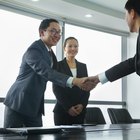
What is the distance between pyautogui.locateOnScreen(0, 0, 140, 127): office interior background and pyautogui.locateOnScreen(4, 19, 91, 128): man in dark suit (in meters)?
2.25

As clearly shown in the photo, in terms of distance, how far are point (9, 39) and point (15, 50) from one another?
198mm

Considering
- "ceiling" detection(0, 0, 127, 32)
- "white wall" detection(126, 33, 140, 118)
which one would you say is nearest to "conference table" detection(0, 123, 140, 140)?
"ceiling" detection(0, 0, 127, 32)

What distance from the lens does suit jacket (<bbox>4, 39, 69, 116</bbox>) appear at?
2244 millimetres

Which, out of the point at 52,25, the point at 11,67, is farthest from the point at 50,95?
the point at 52,25

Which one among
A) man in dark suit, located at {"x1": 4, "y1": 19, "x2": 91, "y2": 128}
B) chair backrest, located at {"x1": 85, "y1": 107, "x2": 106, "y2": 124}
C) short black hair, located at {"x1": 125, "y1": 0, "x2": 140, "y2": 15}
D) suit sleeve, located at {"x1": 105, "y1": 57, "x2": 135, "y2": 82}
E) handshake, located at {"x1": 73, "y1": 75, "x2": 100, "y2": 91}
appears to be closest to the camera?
short black hair, located at {"x1": 125, "y1": 0, "x2": 140, "y2": 15}

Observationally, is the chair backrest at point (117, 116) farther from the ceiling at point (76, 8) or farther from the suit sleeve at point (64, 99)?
the ceiling at point (76, 8)

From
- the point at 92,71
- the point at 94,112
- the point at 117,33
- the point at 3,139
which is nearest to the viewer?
the point at 3,139

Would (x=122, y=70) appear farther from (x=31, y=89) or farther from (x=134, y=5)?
(x=134, y=5)

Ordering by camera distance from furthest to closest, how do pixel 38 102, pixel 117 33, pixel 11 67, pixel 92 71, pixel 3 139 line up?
1. pixel 117 33
2. pixel 92 71
3. pixel 11 67
4. pixel 38 102
5. pixel 3 139

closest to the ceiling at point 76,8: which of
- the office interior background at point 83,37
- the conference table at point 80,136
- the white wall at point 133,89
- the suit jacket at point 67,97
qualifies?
the office interior background at point 83,37

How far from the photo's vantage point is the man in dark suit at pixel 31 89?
2238 millimetres

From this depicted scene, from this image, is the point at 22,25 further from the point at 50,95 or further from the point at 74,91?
the point at 74,91

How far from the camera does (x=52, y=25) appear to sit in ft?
8.51

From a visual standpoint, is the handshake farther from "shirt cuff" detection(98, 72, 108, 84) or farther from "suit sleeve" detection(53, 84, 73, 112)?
"suit sleeve" detection(53, 84, 73, 112)
